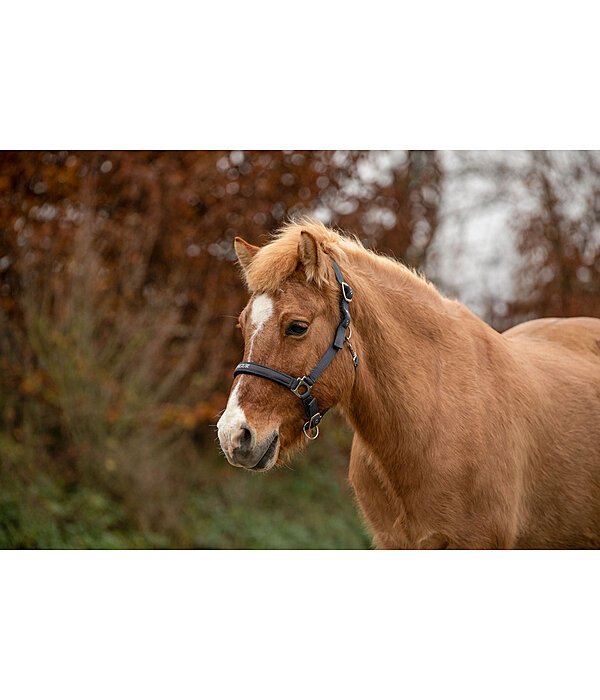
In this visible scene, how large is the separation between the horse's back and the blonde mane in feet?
3.96

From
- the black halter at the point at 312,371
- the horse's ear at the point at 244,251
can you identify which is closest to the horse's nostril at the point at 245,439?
the black halter at the point at 312,371

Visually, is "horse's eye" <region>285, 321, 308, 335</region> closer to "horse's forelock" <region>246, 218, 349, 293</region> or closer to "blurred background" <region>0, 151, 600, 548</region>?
"horse's forelock" <region>246, 218, 349, 293</region>

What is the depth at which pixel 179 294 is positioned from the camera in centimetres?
589

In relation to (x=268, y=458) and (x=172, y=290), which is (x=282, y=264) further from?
(x=172, y=290)

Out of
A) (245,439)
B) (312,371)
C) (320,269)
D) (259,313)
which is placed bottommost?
(245,439)

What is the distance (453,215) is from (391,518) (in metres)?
4.35

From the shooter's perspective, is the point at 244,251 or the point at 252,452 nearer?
the point at 252,452

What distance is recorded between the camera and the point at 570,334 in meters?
3.73

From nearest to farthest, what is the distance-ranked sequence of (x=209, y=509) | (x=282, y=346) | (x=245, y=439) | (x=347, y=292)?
(x=245, y=439) < (x=282, y=346) < (x=347, y=292) < (x=209, y=509)

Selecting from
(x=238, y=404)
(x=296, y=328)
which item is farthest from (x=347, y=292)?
(x=238, y=404)

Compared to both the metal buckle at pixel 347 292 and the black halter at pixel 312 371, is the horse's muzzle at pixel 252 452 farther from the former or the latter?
the metal buckle at pixel 347 292

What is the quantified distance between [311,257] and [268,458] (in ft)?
2.70

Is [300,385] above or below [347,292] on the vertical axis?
below

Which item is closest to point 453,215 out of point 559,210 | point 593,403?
point 559,210
